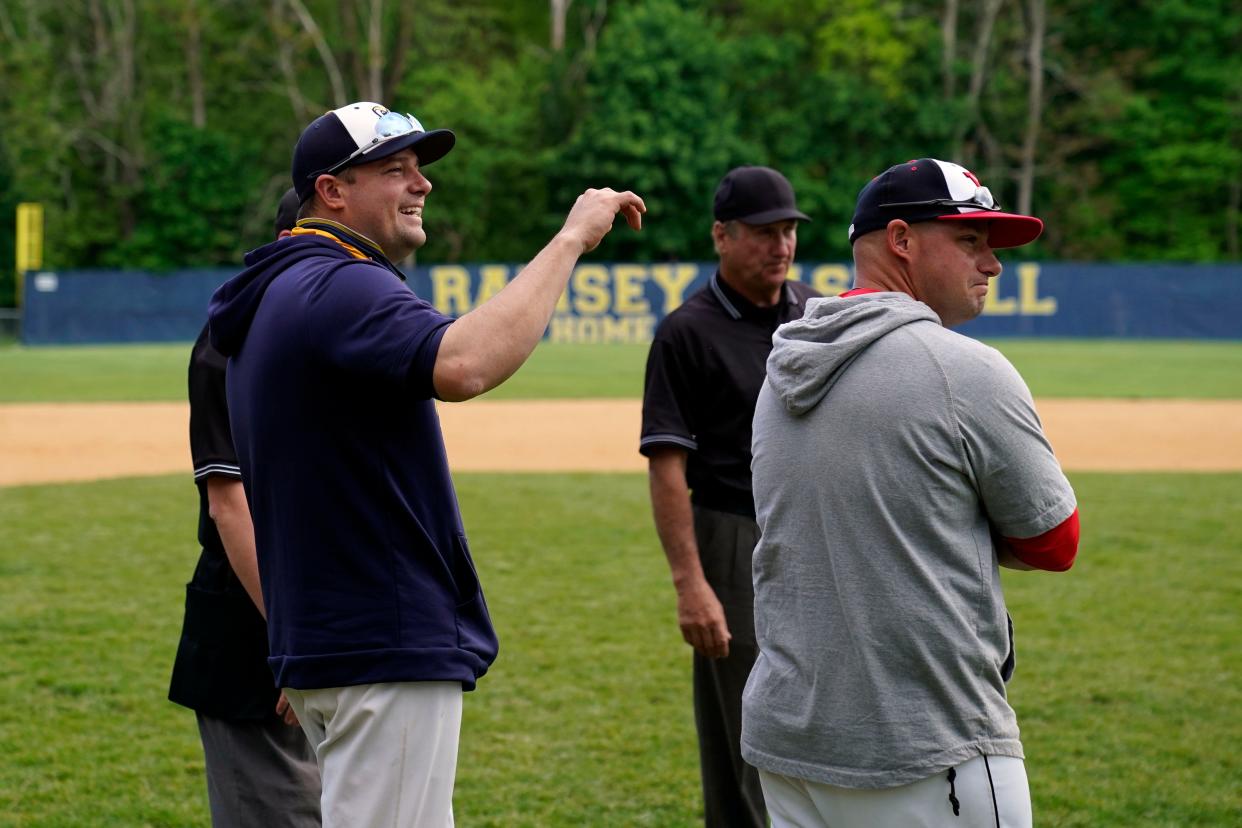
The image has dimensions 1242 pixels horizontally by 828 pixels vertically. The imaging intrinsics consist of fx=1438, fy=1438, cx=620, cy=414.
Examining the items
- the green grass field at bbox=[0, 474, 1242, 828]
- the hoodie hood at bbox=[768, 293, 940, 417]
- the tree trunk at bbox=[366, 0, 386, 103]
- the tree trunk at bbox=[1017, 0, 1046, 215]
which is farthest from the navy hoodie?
the tree trunk at bbox=[1017, 0, 1046, 215]

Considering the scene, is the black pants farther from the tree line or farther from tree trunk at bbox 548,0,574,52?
tree trunk at bbox 548,0,574,52

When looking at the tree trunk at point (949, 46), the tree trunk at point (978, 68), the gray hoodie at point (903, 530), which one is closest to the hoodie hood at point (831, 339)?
the gray hoodie at point (903, 530)

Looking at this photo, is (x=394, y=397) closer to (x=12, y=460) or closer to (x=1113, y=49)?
(x=12, y=460)

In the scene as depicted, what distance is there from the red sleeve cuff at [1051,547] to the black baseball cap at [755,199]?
2.19m

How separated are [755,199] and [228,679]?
88.4 inches

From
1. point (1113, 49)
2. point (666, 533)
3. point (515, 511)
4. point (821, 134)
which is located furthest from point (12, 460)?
point (1113, 49)

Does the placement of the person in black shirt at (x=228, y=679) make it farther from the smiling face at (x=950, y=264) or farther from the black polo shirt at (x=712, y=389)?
the smiling face at (x=950, y=264)

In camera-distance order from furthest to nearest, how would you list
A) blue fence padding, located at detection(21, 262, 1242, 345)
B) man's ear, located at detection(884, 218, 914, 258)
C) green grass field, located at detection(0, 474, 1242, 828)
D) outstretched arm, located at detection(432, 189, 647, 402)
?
1. blue fence padding, located at detection(21, 262, 1242, 345)
2. green grass field, located at detection(0, 474, 1242, 828)
3. man's ear, located at detection(884, 218, 914, 258)
4. outstretched arm, located at detection(432, 189, 647, 402)

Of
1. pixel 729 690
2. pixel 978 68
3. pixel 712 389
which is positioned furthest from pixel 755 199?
pixel 978 68

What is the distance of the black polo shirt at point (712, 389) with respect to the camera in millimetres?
4508

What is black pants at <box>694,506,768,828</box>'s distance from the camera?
4.48 metres

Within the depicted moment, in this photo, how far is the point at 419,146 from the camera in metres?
3.03

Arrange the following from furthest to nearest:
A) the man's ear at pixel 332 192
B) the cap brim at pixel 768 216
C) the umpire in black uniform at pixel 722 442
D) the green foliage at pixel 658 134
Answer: the green foliage at pixel 658 134, the cap brim at pixel 768 216, the umpire in black uniform at pixel 722 442, the man's ear at pixel 332 192

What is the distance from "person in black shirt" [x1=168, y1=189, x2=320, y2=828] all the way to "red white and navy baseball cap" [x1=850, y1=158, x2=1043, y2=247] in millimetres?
1656
